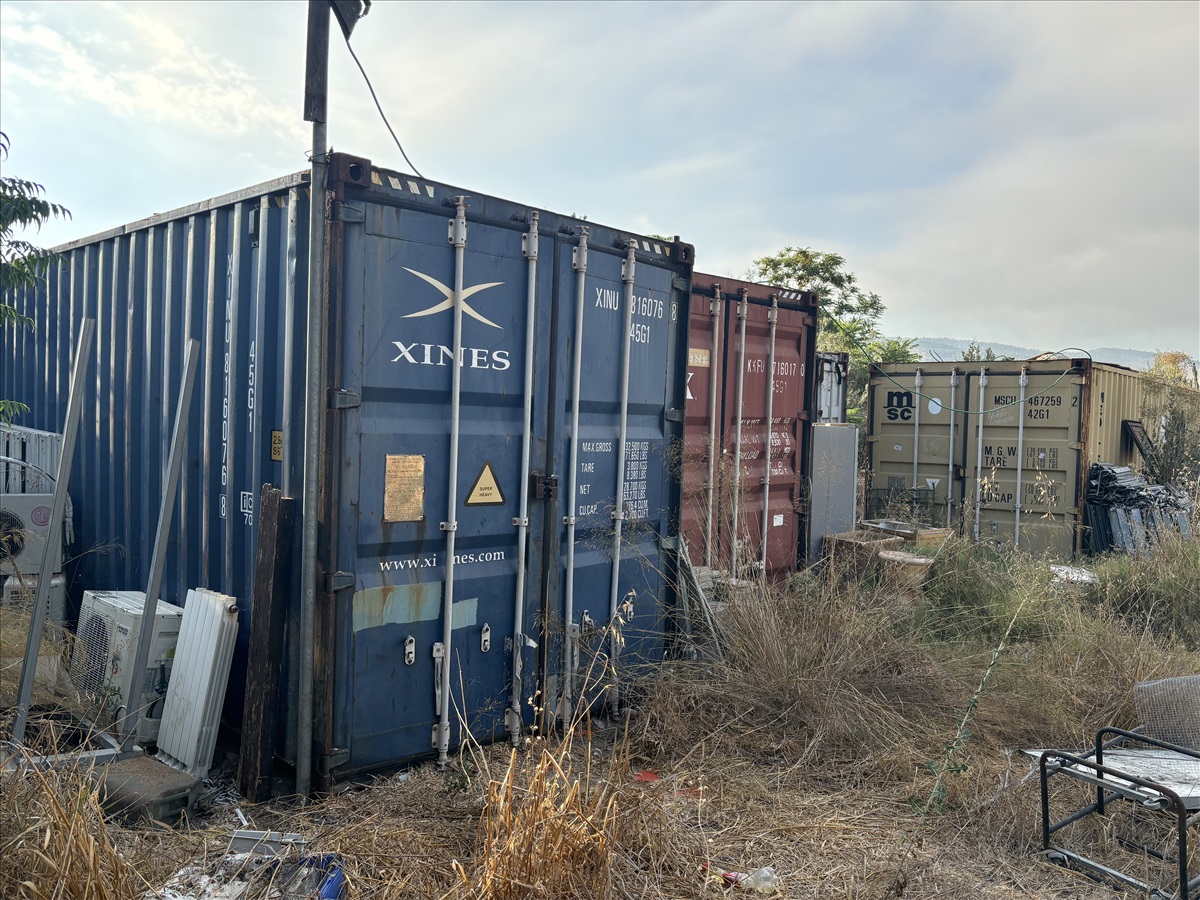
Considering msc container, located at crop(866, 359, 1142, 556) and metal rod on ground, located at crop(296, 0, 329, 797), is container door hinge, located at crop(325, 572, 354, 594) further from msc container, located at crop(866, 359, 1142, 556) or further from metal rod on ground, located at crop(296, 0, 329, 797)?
msc container, located at crop(866, 359, 1142, 556)

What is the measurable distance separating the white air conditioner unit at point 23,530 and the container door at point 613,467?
377 centimetres

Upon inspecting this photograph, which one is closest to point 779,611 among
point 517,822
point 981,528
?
point 517,822

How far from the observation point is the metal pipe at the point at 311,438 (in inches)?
158

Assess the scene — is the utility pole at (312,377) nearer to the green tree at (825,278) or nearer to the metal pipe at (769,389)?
the metal pipe at (769,389)

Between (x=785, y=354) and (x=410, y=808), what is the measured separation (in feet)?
16.0

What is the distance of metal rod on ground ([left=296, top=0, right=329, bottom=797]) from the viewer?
4023 mm

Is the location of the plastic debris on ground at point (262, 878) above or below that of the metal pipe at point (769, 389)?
below

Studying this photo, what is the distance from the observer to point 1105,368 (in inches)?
401

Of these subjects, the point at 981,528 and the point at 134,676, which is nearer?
the point at 134,676

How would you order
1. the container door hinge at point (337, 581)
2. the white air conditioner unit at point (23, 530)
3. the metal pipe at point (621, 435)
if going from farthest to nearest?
1. the white air conditioner unit at point (23, 530)
2. the metal pipe at point (621, 435)
3. the container door hinge at point (337, 581)

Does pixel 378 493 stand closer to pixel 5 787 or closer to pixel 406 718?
pixel 406 718

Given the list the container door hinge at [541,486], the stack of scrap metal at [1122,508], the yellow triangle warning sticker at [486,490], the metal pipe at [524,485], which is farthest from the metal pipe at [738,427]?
the stack of scrap metal at [1122,508]


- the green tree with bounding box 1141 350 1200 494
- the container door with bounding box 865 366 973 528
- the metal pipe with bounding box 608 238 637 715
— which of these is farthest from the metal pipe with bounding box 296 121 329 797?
the green tree with bounding box 1141 350 1200 494

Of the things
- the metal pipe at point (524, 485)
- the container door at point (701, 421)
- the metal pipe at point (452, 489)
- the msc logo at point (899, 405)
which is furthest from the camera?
the msc logo at point (899, 405)
